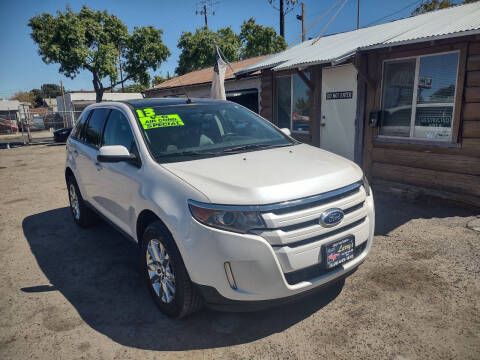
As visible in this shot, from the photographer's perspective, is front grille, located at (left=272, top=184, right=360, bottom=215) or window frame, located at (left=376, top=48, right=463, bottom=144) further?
window frame, located at (left=376, top=48, right=463, bottom=144)

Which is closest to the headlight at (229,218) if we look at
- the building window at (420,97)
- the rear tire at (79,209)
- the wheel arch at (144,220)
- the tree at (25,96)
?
the wheel arch at (144,220)

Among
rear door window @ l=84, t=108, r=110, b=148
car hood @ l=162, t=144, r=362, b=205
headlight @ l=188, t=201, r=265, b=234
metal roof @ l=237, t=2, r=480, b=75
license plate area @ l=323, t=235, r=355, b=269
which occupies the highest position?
metal roof @ l=237, t=2, r=480, b=75

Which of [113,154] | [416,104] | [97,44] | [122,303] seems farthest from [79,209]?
[97,44]

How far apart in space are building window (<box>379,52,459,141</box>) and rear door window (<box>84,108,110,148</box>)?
17.0ft

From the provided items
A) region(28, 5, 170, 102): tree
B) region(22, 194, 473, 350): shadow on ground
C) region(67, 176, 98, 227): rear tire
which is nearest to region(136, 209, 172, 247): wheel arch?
region(22, 194, 473, 350): shadow on ground

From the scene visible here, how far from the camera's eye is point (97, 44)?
2311 cm

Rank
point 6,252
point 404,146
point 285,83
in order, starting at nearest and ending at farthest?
point 6,252 < point 404,146 < point 285,83

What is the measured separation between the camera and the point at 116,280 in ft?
11.7

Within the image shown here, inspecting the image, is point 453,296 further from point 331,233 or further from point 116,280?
point 116,280

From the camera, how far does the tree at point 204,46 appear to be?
30.6 metres

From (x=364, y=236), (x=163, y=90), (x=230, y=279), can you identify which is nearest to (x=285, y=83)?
(x=364, y=236)

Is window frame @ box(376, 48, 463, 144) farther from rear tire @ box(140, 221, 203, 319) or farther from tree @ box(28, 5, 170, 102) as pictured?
tree @ box(28, 5, 170, 102)

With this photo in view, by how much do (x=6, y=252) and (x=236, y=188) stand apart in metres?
3.64

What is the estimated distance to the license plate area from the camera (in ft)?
8.04
